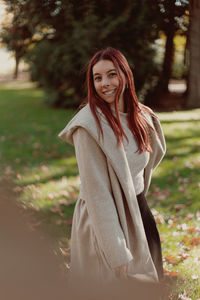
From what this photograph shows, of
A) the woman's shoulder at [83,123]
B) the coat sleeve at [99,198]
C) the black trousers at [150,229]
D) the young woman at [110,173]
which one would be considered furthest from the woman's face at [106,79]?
the black trousers at [150,229]

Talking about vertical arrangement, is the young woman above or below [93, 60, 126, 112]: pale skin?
below

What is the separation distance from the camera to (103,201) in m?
1.80

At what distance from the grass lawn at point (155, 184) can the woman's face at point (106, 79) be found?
91cm

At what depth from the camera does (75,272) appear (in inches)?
82.7

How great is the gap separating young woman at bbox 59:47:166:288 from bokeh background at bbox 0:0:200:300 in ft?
0.84

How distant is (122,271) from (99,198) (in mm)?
454

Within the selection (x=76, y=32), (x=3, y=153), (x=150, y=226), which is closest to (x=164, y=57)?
(x=76, y=32)

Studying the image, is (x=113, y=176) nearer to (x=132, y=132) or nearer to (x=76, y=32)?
(x=132, y=132)

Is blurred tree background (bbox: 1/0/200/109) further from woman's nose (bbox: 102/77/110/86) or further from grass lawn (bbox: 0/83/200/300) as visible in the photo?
woman's nose (bbox: 102/77/110/86)

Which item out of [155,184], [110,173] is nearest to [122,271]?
[110,173]

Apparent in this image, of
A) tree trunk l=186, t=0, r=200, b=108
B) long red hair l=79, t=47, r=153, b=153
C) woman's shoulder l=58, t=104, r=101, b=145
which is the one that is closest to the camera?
woman's shoulder l=58, t=104, r=101, b=145

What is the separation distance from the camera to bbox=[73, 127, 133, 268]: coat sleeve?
70.6 inches

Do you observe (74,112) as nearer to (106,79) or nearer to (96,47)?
(96,47)

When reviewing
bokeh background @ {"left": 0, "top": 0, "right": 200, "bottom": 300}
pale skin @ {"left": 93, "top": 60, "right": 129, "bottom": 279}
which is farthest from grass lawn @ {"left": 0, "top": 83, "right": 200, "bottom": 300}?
pale skin @ {"left": 93, "top": 60, "right": 129, "bottom": 279}
